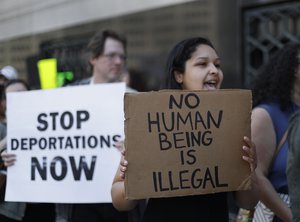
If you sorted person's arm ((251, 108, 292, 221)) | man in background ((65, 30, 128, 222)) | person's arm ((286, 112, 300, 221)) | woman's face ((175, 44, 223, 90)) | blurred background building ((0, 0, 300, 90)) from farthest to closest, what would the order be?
1. blurred background building ((0, 0, 300, 90))
2. man in background ((65, 30, 128, 222))
3. person's arm ((251, 108, 292, 221))
4. woman's face ((175, 44, 223, 90))
5. person's arm ((286, 112, 300, 221))

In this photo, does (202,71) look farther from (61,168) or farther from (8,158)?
(8,158)

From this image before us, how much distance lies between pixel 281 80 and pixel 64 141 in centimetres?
144

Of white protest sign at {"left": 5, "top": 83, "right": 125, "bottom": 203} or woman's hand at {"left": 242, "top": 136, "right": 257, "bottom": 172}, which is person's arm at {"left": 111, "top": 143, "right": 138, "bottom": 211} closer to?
woman's hand at {"left": 242, "top": 136, "right": 257, "bottom": 172}

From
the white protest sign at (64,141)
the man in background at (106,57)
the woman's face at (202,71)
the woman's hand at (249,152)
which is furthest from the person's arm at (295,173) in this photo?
the man in background at (106,57)

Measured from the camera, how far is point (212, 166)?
2.97 m

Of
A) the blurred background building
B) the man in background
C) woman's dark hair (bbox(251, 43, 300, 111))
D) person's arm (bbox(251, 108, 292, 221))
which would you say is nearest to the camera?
person's arm (bbox(251, 108, 292, 221))

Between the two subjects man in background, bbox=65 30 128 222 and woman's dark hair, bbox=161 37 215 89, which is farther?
man in background, bbox=65 30 128 222

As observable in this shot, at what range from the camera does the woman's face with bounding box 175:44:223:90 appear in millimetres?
3119

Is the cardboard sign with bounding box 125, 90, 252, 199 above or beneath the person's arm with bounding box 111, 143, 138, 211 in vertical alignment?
above

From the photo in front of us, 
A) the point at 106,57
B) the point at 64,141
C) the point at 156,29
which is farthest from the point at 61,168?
the point at 156,29

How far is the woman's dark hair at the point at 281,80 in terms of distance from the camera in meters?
3.66

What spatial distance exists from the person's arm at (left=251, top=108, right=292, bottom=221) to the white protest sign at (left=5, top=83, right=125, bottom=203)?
0.99m

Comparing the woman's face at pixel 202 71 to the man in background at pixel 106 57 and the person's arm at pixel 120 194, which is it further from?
the man in background at pixel 106 57

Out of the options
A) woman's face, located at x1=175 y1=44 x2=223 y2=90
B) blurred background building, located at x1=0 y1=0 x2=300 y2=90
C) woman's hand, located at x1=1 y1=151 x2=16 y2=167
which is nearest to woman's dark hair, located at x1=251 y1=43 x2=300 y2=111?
woman's face, located at x1=175 y1=44 x2=223 y2=90
